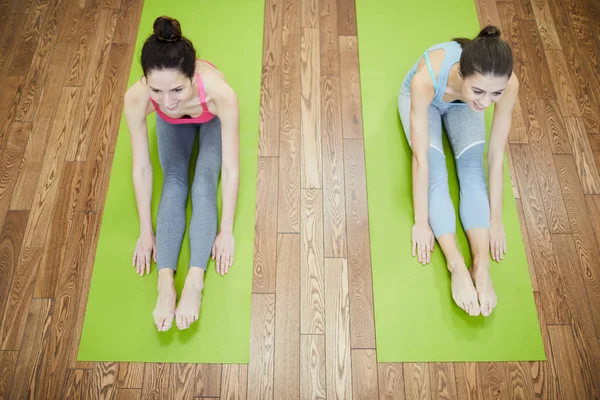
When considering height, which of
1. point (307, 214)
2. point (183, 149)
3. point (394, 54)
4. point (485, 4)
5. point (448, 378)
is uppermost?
point (485, 4)

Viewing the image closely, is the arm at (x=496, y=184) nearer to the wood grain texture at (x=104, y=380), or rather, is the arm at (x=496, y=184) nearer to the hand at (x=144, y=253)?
the hand at (x=144, y=253)

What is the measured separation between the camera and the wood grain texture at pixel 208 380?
1.73 m

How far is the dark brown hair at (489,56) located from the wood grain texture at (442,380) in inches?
40.4

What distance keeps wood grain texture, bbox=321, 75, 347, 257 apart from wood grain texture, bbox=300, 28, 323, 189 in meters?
0.03

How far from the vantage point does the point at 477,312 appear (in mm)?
1775

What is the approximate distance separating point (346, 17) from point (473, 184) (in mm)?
1195

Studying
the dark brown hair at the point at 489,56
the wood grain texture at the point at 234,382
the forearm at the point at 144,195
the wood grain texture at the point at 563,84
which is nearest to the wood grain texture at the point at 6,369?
the forearm at the point at 144,195

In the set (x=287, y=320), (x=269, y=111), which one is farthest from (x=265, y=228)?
(x=269, y=111)

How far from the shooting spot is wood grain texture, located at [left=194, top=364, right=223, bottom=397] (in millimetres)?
1728

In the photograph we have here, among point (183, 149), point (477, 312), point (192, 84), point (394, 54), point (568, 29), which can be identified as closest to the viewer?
point (192, 84)

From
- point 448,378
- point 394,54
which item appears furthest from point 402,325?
point 394,54

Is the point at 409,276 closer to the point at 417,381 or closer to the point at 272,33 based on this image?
the point at 417,381

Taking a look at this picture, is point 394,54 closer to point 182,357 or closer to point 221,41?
point 221,41

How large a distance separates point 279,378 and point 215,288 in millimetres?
408
